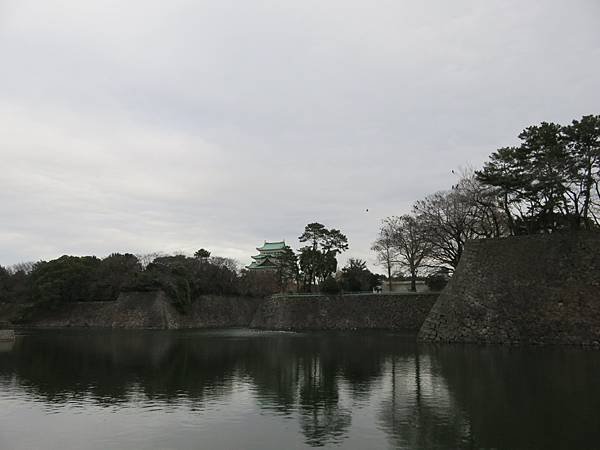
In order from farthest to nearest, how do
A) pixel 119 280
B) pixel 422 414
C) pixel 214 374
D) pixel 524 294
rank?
pixel 119 280
pixel 524 294
pixel 214 374
pixel 422 414

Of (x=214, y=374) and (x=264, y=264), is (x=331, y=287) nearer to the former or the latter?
(x=214, y=374)

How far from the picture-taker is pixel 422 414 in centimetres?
1012

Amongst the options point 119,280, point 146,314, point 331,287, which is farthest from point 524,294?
point 119,280

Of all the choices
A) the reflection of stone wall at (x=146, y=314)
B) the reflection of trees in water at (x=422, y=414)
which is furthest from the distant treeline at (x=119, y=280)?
the reflection of trees in water at (x=422, y=414)

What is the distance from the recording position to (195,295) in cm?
5322

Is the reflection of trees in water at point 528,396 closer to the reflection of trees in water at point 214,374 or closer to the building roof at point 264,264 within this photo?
the reflection of trees in water at point 214,374

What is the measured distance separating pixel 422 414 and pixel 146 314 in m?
43.1

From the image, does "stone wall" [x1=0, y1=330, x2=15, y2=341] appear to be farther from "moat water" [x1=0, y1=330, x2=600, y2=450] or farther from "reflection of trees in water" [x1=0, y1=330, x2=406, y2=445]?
"moat water" [x1=0, y1=330, x2=600, y2=450]

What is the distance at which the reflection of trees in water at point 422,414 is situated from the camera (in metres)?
8.20

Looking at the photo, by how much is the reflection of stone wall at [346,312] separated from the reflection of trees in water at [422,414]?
2346 cm

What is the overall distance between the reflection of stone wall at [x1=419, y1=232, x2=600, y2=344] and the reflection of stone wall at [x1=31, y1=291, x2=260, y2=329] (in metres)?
30.1

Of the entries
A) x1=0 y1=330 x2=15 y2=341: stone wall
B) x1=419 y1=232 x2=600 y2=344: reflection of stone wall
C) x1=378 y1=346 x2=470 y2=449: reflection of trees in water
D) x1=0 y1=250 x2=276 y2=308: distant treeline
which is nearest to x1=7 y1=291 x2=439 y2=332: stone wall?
x1=0 y1=250 x2=276 y2=308: distant treeline

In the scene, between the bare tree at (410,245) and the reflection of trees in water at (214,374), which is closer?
the reflection of trees in water at (214,374)

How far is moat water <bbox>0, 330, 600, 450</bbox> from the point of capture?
8.39 meters
